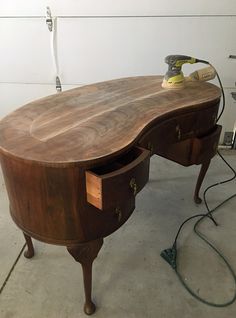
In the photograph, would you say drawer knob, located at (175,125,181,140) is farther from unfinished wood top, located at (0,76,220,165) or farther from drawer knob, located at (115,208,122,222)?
drawer knob, located at (115,208,122,222)

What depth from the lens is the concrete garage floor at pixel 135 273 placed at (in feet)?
3.45

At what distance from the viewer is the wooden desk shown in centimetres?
75

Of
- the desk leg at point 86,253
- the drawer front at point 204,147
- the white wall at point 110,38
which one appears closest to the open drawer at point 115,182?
the desk leg at point 86,253

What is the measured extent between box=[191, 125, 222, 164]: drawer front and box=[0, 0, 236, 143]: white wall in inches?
32.0

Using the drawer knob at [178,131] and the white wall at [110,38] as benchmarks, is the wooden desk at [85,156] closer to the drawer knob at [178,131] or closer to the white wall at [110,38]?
the drawer knob at [178,131]

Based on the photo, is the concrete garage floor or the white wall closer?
the concrete garage floor

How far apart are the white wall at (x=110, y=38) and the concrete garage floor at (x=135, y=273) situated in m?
0.99

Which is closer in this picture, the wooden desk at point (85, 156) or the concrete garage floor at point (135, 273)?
the wooden desk at point (85, 156)

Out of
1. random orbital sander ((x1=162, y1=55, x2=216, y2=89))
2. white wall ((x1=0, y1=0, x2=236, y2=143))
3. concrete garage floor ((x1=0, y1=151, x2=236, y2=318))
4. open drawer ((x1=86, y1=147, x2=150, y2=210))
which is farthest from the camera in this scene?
white wall ((x1=0, y1=0, x2=236, y2=143))

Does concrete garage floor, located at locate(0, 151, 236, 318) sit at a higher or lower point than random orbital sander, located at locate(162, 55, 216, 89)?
lower

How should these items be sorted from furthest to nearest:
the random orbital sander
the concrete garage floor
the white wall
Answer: the white wall, the random orbital sander, the concrete garage floor

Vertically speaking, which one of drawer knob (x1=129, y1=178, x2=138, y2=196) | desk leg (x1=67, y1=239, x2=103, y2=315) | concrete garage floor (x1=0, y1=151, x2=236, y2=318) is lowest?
concrete garage floor (x1=0, y1=151, x2=236, y2=318)

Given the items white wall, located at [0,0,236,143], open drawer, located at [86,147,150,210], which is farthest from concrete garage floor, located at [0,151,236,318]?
white wall, located at [0,0,236,143]

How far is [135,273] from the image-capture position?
3.91 feet
